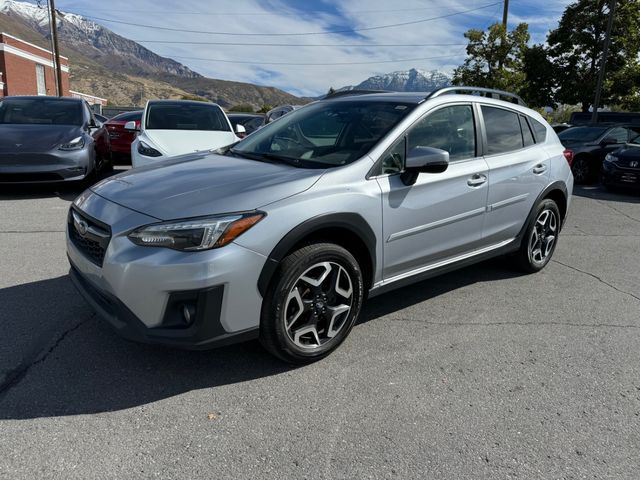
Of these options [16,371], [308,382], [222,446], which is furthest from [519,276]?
[16,371]

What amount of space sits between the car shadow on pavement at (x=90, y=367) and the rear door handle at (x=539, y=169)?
208 centimetres

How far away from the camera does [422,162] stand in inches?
131

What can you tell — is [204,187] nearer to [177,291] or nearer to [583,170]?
[177,291]

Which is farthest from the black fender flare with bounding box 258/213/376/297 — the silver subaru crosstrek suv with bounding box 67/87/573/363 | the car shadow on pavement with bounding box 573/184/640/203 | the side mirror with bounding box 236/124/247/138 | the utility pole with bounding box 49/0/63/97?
the utility pole with bounding box 49/0/63/97

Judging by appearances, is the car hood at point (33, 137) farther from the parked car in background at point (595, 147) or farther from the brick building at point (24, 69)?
A: the brick building at point (24, 69)

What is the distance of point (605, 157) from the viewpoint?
1221cm

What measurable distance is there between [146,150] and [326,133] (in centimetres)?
435

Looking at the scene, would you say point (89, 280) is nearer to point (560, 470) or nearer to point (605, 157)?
point (560, 470)

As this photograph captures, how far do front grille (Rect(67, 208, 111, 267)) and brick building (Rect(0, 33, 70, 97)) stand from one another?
4876 centimetres

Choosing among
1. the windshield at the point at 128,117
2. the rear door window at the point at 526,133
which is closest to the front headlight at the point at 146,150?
the rear door window at the point at 526,133

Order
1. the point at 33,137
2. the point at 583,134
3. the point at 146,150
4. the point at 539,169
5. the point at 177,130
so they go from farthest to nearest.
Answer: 1. the point at 583,134
2. the point at 177,130
3. the point at 33,137
4. the point at 146,150
5. the point at 539,169

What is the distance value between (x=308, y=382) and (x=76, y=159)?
644 cm

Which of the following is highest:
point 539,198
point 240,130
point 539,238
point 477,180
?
point 477,180

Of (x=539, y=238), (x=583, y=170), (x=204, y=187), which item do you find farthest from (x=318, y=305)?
(x=583, y=170)
